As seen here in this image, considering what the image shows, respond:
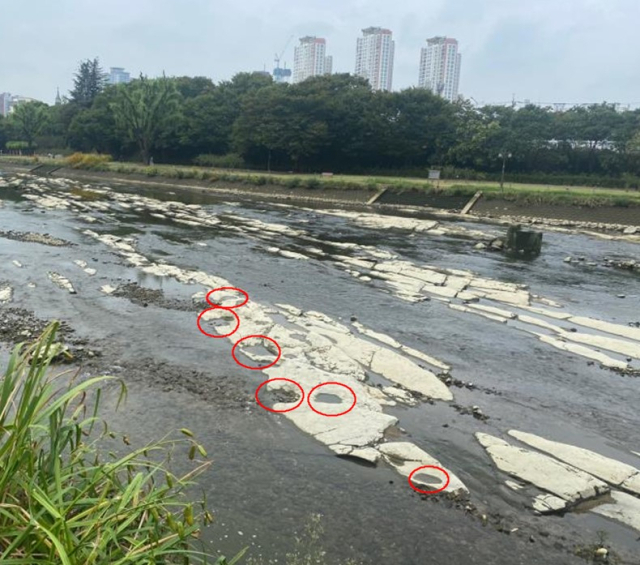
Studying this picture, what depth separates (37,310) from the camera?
13.2 metres

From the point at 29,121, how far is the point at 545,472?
116 metres

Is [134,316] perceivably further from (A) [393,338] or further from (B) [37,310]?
(A) [393,338]

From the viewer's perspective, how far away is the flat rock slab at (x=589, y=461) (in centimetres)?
720

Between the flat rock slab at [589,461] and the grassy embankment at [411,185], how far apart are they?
35.5 m

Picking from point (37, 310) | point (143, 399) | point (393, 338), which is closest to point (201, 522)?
point (143, 399)

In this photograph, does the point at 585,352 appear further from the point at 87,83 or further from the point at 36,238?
the point at 87,83

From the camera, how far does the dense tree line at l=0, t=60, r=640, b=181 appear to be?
201 feet

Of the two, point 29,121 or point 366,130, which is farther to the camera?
point 29,121

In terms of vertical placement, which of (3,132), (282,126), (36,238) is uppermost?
(282,126)

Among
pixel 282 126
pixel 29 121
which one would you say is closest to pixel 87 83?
pixel 29 121

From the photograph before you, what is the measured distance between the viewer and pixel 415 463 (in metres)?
7.39

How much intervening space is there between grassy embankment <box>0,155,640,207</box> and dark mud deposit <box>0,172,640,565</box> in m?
21.1

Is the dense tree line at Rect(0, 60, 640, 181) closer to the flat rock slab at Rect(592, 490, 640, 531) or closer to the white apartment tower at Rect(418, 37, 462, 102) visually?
the flat rock slab at Rect(592, 490, 640, 531)

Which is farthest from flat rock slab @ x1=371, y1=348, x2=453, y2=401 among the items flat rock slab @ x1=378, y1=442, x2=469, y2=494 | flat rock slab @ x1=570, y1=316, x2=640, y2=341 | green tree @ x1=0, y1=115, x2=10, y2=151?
green tree @ x1=0, y1=115, x2=10, y2=151
